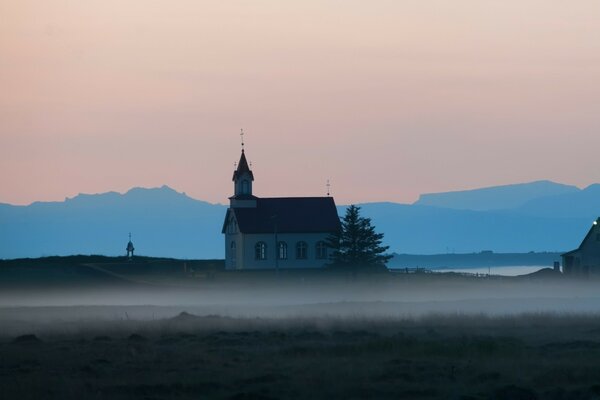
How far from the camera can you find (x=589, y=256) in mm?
111375

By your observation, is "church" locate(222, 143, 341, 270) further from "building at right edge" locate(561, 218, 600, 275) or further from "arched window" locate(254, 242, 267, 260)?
"building at right edge" locate(561, 218, 600, 275)

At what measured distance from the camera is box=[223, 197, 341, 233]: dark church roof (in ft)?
381

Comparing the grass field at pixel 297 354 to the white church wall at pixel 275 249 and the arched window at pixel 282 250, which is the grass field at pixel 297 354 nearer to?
the white church wall at pixel 275 249

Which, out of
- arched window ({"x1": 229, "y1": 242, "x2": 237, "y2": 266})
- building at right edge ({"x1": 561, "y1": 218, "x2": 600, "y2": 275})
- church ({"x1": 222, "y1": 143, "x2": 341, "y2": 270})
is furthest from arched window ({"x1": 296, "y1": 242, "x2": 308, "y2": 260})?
building at right edge ({"x1": 561, "y1": 218, "x2": 600, "y2": 275})

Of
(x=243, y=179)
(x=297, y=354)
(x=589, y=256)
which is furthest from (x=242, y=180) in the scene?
(x=297, y=354)

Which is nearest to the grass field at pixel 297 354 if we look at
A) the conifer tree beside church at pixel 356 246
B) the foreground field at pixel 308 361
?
the foreground field at pixel 308 361

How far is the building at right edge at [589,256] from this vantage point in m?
110

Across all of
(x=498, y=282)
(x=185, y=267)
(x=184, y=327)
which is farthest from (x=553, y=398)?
(x=185, y=267)

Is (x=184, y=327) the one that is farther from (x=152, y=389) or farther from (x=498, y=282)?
(x=498, y=282)

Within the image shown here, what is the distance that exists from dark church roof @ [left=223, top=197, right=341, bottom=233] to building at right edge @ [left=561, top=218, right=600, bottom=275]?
20960 millimetres

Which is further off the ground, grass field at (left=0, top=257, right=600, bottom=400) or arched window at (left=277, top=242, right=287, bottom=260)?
arched window at (left=277, top=242, right=287, bottom=260)

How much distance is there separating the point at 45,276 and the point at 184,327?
57910 mm

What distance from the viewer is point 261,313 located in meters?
77.9

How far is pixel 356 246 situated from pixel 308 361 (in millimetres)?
70494
